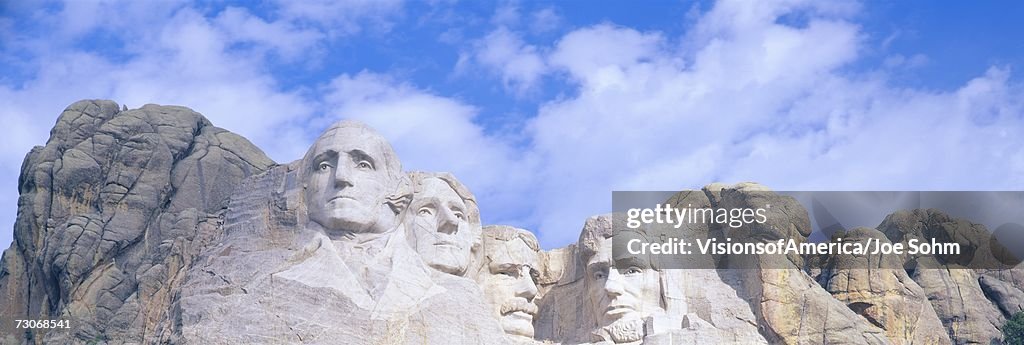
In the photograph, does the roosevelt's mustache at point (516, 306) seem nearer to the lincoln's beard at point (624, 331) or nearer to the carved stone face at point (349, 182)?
the lincoln's beard at point (624, 331)

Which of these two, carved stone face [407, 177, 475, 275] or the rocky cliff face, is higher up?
the rocky cliff face

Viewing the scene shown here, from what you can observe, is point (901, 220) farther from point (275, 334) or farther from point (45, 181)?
point (45, 181)

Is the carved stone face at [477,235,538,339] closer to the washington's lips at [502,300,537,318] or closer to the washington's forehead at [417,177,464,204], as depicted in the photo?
the washington's lips at [502,300,537,318]

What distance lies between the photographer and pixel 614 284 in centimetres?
2423

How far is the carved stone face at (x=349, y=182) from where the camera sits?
22891mm

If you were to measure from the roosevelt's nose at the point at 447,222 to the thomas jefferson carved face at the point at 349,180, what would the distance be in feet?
3.00

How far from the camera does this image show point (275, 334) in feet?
70.2

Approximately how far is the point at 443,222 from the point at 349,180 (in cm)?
177

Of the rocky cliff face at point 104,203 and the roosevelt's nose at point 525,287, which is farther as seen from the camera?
the rocky cliff face at point 104,203

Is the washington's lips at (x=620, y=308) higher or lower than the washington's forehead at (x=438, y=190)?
lower

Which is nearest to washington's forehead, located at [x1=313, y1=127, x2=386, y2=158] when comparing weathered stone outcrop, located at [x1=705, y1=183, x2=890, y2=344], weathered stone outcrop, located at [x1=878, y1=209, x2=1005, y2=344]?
weathered stone outcrop, located at [x1=705, y1=183, x2=890, y2=344]

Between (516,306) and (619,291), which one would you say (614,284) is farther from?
(516,306)

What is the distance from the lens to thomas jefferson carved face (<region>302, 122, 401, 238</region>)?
22891 mm

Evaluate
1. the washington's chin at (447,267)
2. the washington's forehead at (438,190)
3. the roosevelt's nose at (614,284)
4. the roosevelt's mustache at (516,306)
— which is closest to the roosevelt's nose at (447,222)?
the washington's forehead at (438,190)
